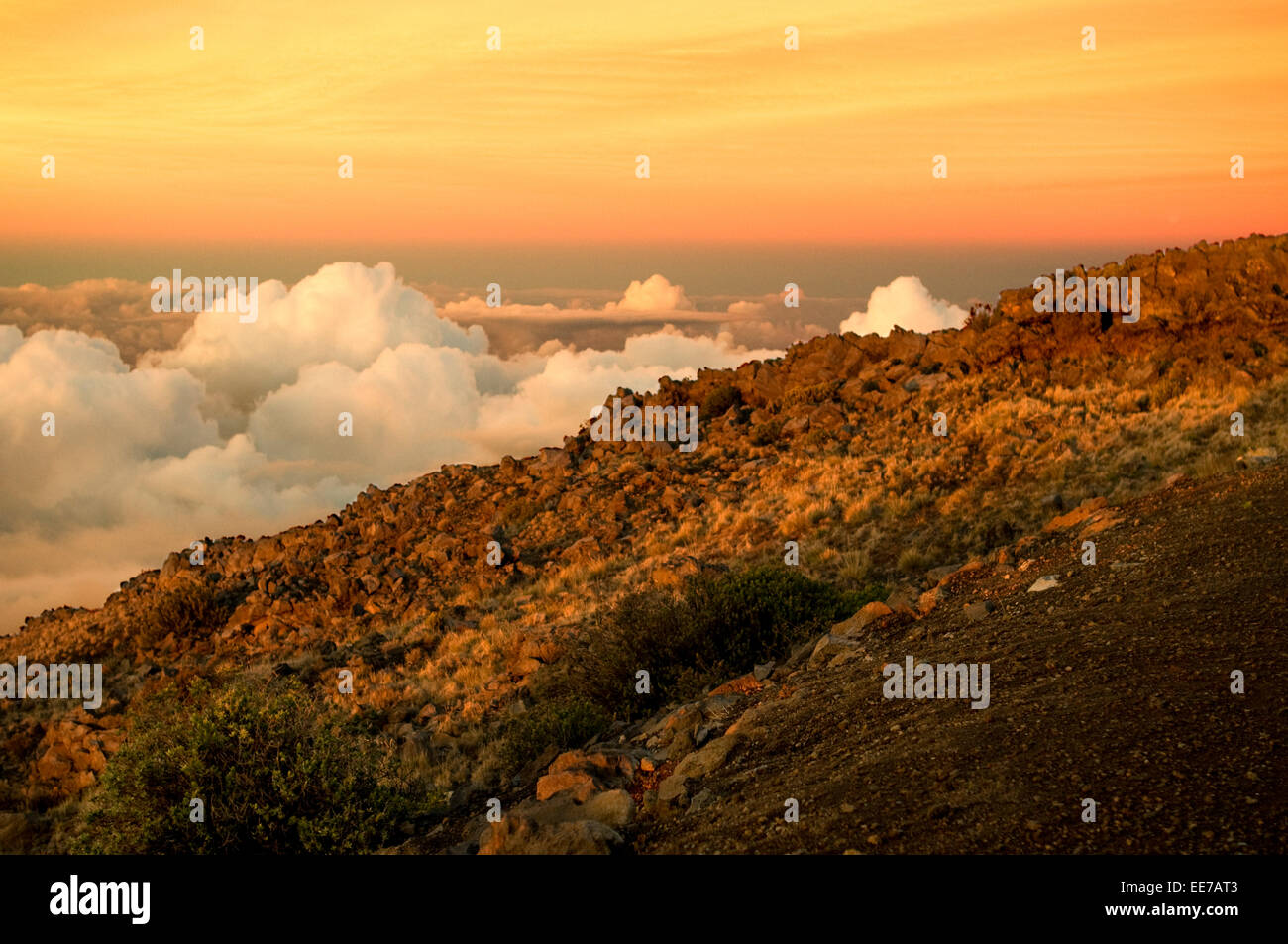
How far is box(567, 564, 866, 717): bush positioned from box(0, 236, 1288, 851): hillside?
43 cm

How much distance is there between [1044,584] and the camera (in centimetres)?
925

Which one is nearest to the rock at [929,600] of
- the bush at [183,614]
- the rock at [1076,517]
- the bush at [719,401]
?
the rock at [1076,517]

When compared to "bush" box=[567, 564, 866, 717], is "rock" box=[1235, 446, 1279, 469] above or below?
above

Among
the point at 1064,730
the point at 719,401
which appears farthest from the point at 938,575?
the point at 719,401

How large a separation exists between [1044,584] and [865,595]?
4.07 metres

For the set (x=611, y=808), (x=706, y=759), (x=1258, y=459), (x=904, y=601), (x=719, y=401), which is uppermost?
(x=719, y=401)

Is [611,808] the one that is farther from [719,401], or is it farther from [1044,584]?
[719,401]

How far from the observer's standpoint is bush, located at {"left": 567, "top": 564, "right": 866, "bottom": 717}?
10.8m

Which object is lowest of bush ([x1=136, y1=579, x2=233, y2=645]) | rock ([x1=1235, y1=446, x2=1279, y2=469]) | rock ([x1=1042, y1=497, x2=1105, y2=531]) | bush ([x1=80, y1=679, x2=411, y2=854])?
bush ([x1=80, y1=679, x2=411, y2=854])

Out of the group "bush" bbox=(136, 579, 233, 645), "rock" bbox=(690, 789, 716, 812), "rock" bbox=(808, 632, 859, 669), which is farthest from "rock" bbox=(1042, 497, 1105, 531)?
"bush" bbox=(136, 579, 233, 645)

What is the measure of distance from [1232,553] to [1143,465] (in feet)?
32.5

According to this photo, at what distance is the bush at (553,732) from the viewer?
9828 millimetres

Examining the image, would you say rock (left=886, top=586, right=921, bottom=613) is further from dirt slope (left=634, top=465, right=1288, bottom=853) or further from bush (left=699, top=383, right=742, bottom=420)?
bush (left=699, top=383, right=742, bottom=420)

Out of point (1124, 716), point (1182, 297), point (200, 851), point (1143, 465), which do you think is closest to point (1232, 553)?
point (1124, 716)
